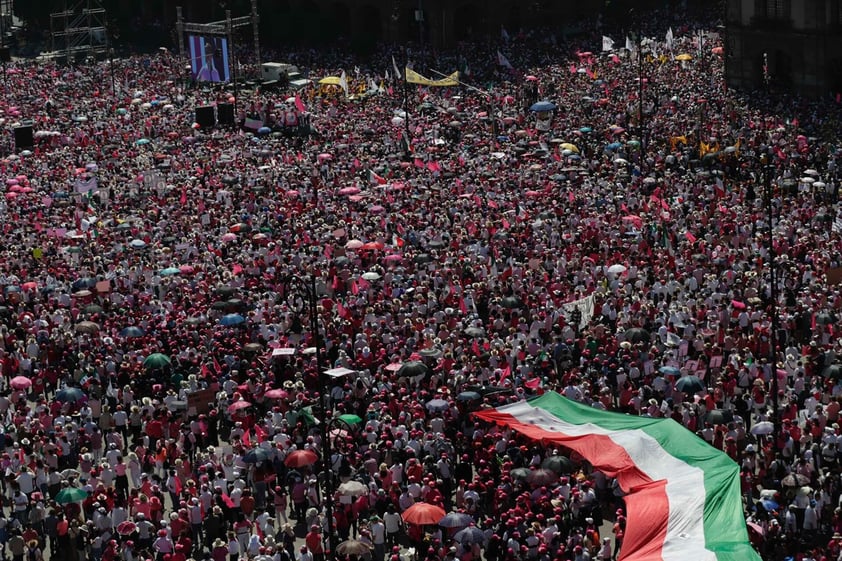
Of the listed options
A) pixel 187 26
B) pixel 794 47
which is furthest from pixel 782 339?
pixel 187 26

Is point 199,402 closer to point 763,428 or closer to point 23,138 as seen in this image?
point 763,428

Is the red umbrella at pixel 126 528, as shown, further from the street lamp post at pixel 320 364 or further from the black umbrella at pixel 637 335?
the black umbrella at pixel 637 335

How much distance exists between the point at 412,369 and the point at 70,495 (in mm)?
8424

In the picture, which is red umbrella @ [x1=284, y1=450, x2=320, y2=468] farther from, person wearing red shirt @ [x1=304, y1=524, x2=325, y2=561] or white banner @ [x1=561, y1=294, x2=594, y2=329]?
white banner @ [x1=561, y1=294, x2=594, y2=329]

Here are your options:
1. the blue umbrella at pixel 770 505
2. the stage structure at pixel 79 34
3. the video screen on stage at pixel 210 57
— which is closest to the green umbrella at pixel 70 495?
the blue umbrella at pixel 770 505

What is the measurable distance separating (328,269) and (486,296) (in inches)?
222

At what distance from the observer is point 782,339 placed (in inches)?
1489

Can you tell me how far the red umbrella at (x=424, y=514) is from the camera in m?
27.5

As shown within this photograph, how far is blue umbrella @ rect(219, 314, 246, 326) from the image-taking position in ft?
132

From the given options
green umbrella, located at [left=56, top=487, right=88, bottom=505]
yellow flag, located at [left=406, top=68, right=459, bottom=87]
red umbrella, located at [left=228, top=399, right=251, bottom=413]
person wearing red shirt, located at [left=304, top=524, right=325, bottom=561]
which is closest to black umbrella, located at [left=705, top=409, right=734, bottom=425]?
person wearing red shirt, located at [left=304, top=524, right=325, bottom=561]

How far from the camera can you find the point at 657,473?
28.1 metres

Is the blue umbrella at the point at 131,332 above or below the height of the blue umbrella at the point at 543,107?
below

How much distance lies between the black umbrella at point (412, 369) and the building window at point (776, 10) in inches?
1620

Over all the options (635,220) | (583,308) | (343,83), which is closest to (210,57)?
(343,83)
